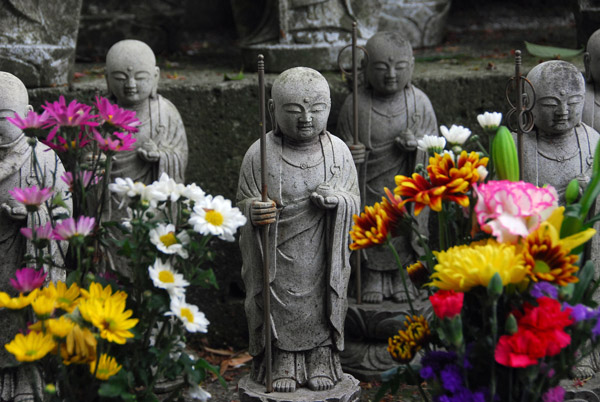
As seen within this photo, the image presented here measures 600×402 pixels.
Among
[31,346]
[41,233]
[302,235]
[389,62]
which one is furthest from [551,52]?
[31,346]

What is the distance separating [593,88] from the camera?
5.09m

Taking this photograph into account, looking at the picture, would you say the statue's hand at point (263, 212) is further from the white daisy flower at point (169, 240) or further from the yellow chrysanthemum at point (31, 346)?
the yellow chrysanthemum at point (31, 346)

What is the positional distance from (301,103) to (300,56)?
1792 millimetres

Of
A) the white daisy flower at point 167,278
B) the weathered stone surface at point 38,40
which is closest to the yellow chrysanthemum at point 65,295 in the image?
the white daisy flower at point 167,278

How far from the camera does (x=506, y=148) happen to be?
110 inches

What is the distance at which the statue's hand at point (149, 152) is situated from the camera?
506cm

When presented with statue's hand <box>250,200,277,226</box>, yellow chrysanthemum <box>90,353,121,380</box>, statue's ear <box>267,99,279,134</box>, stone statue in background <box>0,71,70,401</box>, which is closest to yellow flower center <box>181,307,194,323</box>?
yellow chrysanthemum <box>90,353,121,380</box>

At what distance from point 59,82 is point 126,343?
3.16 metres

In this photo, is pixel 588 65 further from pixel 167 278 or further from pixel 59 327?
pixel 59 327

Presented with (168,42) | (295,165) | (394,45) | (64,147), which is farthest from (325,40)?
(64,147)

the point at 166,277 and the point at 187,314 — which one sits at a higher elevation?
the point at 166,277

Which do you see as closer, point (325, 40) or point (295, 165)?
point (295, 165)

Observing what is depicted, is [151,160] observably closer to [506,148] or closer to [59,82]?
[59,82]

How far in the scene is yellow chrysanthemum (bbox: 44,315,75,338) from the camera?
8.67 feet
